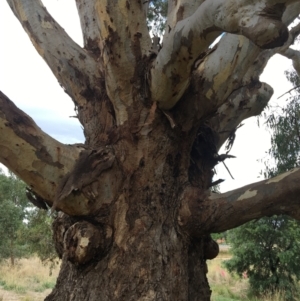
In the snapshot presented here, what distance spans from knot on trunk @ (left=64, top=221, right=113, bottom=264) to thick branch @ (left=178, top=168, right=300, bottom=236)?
476 mm

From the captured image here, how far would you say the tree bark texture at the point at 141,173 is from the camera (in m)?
2.51

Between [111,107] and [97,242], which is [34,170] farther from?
[111,107]

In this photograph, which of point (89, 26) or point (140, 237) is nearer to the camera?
point (140, 237)

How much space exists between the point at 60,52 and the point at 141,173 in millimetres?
1134

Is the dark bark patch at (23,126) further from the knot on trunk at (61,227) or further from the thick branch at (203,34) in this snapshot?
the thick branch at (203,34)

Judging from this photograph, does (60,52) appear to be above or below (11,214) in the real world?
below

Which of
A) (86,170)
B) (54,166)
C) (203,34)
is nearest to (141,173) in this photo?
(86,170)

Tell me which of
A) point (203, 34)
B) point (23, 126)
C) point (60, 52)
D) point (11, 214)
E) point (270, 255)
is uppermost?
point (11, 214)

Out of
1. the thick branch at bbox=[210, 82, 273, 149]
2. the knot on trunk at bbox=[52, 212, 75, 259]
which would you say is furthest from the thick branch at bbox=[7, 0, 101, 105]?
the thick branch at bbox=[210, 82, 273, 149]

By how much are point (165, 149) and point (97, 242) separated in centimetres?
71

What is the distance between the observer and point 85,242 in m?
2.51

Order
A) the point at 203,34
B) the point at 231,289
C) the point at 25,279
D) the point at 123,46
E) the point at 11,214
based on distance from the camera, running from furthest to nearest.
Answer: the point at 11,214 < the point at 25,279 < the point at 231,289 < the point at 123,46 < the point at 203,34

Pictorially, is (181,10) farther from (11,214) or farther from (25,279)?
(11,214)

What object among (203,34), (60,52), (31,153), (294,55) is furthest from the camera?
(294,55)
